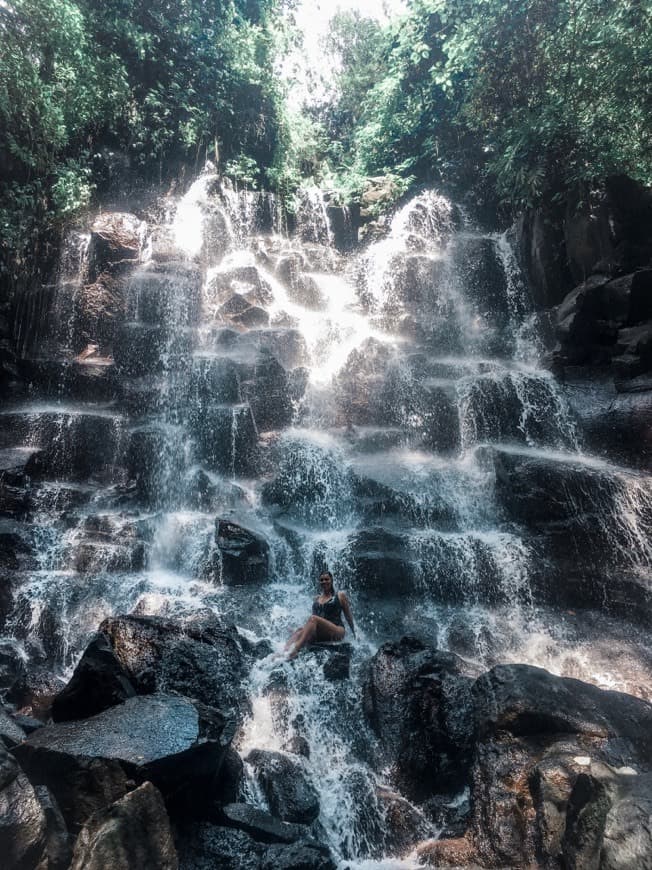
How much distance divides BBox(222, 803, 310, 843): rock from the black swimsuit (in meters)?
3.21

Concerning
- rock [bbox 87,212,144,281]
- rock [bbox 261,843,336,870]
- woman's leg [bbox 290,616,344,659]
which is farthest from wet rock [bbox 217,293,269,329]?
rock [bbox 261,843,336,870]

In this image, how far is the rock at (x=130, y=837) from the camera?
11.2 ft

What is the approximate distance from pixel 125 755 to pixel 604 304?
13.4 m

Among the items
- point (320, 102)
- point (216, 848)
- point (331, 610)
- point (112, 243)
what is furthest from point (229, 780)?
point (320, 102)

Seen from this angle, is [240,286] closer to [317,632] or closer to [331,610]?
[331,610]

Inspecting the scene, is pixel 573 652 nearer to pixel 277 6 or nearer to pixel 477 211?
pixel 477 211

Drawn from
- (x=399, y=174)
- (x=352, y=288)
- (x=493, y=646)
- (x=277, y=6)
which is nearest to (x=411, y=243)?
(x=352, y=288)

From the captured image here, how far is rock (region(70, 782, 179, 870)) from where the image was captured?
342 cm

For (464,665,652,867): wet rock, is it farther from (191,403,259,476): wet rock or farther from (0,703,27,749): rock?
(191,403,259,476): wet rock

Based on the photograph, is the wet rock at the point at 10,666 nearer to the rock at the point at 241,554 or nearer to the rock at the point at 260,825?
the rock at the point at 241,554

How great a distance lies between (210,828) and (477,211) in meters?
19.8

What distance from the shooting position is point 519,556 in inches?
376

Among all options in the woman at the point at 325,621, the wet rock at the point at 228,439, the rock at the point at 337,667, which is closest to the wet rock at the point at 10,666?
the woman at the point at 325,621

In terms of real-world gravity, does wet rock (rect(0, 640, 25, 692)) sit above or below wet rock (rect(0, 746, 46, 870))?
above
